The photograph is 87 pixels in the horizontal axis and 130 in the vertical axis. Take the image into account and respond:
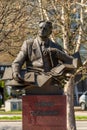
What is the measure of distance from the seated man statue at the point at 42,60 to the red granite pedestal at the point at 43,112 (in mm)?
173

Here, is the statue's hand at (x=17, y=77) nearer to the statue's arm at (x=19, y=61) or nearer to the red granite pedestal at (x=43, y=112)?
the statue's arm at (x=19, y=61)

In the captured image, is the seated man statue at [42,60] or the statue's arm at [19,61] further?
the seated man statue at [42,60]

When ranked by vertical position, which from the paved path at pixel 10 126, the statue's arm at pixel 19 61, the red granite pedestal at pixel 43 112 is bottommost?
the paved path at pixel 10 126

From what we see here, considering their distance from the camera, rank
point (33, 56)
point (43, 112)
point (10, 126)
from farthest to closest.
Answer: point (10, 126) → point (33, 56) → point (43, 112)

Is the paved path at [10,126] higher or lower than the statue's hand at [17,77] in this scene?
lower

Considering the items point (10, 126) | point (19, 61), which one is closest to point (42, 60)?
point (19, 61)

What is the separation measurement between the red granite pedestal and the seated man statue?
0.57 ft

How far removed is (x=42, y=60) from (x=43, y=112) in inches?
41.0

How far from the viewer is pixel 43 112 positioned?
967cm

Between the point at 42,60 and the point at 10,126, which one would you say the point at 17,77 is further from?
the point at 10,126

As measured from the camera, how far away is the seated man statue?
9634 mm

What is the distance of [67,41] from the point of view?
56.7 feet

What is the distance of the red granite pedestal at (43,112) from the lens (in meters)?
9.64

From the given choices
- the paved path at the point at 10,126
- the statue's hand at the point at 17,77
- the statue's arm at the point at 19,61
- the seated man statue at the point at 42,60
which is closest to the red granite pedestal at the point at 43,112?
the seated man statue at the point at 42,60
